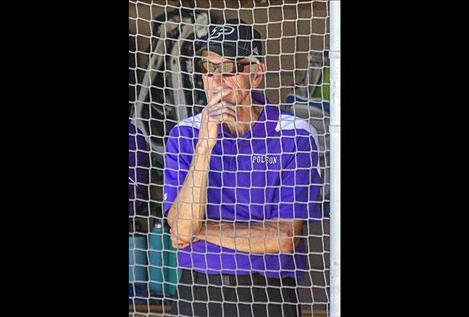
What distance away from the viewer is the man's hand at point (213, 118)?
2.23 m

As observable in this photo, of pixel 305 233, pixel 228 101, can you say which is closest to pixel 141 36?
pixel 228 101

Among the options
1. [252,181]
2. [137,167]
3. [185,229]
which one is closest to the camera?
[185,229]

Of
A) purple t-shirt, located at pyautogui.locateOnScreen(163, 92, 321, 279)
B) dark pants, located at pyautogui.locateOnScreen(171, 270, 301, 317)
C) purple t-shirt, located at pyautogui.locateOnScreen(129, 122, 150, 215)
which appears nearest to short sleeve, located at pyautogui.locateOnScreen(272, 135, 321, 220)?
purple t-shirt, located at pyautogui.locateOnScreen(163, 92, 321, 279)

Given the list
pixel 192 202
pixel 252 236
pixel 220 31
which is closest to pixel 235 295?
pixel 252 236

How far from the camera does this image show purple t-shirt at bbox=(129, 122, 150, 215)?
2.85m

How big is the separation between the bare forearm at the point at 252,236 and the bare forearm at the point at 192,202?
0.04 meters

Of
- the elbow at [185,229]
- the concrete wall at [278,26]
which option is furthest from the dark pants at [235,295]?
the concrete wall at [278,26]

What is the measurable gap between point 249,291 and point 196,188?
0.34m

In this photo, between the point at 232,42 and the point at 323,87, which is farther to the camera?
the point at 323,87

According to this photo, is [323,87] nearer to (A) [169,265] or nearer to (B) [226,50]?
(B) [226,50]

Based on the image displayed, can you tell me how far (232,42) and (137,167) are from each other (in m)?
0.79

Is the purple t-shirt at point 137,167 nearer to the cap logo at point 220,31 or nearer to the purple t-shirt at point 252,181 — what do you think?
the purple t-shirt at point 252,181

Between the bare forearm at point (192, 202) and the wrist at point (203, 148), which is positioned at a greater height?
the wrist at point (203, 148)

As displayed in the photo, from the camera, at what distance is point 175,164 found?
2.25 meters
